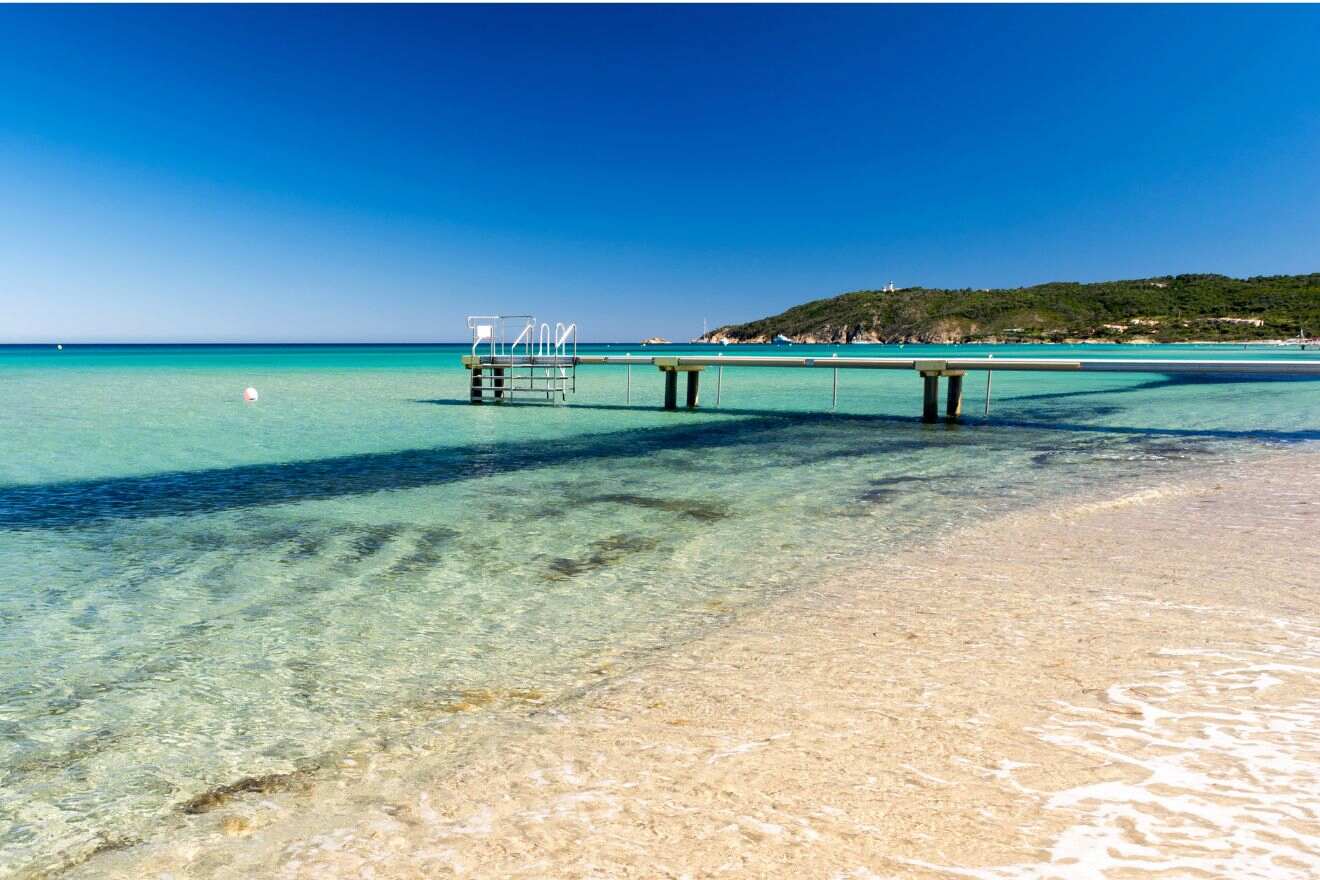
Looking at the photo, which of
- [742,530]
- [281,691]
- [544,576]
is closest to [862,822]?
[281,691]

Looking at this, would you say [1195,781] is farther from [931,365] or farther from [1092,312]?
[1092,312]

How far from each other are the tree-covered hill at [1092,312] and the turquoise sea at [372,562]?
350ft

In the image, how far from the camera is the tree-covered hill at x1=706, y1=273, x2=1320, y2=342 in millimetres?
110562

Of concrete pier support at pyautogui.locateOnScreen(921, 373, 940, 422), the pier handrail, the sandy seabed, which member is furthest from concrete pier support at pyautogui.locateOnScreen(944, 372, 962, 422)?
the sandy seabed

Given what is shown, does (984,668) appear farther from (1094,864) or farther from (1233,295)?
(1233,295)

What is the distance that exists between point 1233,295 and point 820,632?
147943 millimetres

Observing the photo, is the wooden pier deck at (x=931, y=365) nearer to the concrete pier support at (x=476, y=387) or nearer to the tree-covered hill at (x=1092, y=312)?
the concrete pier support at (x=476, y=387)

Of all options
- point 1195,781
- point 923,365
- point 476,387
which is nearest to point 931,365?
point 923,365

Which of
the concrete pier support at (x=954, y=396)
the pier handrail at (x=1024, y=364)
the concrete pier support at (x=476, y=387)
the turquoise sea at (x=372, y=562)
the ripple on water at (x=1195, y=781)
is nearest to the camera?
the ripple on water at (x=1195, y=781)

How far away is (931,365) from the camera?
21.8 metres

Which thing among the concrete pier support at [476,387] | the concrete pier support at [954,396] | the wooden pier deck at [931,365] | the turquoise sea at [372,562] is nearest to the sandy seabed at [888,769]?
the turquoise sea at [372,562]

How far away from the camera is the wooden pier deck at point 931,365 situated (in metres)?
18.7

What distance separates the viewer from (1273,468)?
1326 cm

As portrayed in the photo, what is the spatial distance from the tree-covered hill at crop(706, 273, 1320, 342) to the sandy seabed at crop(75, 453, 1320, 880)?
116243 millimetres
